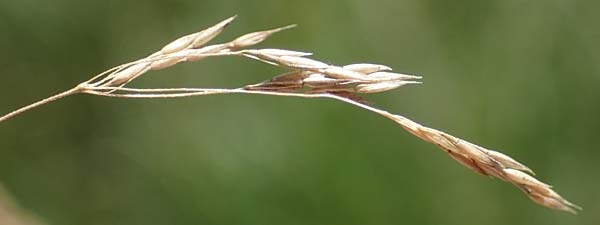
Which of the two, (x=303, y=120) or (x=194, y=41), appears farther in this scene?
(x=303, y=120)

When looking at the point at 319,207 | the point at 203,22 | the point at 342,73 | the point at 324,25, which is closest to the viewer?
the point at 342,73

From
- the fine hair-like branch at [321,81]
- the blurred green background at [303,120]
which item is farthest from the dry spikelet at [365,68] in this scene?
the blurred green background at [303,120]

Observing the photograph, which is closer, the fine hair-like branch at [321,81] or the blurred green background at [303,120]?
the fine hair-like branch at [321,81]

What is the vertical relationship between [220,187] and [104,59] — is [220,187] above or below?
below

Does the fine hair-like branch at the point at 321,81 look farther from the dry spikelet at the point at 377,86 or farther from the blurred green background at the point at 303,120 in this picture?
the blurred green background at the point at 303,120

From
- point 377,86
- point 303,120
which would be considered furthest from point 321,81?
point 303,120

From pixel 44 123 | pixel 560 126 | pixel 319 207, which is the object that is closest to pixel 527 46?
pixel 560 126

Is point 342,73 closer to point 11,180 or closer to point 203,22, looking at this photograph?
point 203,22

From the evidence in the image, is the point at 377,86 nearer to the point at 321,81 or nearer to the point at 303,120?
the point at 321,81

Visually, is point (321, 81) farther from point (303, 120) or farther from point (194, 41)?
point (303, 120)
